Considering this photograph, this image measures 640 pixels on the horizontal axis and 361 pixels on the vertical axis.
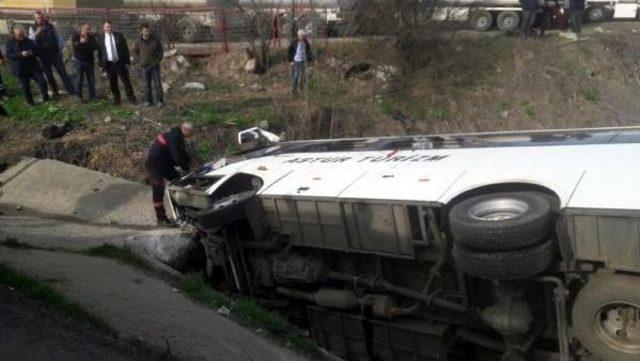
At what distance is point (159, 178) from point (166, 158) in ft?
0.98

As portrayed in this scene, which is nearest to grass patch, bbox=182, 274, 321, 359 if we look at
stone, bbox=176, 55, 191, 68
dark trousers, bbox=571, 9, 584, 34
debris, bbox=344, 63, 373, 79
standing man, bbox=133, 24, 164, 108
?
standing man, bbox=133, 24, 164, 108

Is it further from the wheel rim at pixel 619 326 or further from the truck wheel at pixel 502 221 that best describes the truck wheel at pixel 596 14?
the wheel rim at pixel 619 326

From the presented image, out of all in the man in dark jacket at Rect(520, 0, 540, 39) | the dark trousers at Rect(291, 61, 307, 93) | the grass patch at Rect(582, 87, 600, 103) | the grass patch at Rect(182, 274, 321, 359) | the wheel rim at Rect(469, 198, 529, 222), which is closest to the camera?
the wheel rim at Rect(469, 198, 529, 222)

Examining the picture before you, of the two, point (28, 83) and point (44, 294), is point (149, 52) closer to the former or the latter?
point (28, 83)

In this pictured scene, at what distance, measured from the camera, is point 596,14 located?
20.6 m

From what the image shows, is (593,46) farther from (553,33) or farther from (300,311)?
(300,311)

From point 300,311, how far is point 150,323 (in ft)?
7.56

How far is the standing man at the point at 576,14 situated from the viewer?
1853cm

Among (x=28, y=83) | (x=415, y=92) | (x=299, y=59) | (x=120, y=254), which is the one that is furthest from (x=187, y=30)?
(x=120, y=254)

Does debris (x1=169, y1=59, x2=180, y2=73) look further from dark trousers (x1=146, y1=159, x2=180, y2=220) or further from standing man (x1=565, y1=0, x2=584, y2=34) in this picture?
standing man (x1=565, y1=0, x2=584, y2=34)

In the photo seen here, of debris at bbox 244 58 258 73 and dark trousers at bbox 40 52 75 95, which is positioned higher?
dark trousers at bbox 40 52 75 95

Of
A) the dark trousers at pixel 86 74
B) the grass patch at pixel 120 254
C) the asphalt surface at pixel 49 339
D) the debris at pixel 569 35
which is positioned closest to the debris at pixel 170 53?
the dark trousers at pixel 86 74

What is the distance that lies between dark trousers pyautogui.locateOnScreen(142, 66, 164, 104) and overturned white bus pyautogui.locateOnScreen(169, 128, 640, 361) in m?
5.61

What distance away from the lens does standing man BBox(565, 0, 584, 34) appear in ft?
60.8
